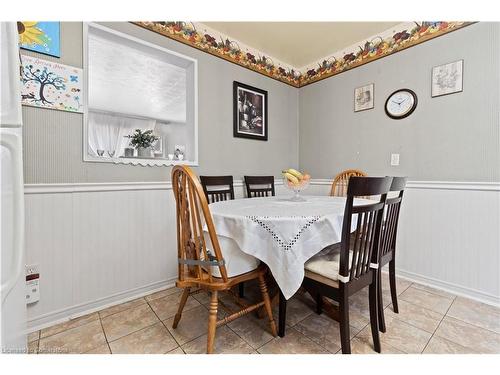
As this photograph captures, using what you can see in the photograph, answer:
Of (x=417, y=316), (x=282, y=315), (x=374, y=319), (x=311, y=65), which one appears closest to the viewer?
(x=374, y=319)

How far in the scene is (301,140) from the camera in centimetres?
319

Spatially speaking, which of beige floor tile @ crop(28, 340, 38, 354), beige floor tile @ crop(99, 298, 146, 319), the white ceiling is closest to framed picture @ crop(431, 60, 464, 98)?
the white ceiling

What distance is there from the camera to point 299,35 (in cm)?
243

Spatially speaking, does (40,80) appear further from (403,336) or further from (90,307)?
(403,336)

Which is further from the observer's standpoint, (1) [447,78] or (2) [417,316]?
(1) [447,78]

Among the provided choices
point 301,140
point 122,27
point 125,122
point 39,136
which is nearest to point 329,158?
point 301,140

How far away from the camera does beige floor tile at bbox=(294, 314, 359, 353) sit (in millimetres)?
1304

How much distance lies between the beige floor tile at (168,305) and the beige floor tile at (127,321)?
1.8 inches

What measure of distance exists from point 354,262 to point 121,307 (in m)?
1.67

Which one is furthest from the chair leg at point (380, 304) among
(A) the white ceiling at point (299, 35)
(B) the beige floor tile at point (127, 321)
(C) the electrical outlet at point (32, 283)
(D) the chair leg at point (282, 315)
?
(A) the white ceiling at point (299, 35)

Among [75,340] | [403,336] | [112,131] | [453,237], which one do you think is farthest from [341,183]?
[112,131]

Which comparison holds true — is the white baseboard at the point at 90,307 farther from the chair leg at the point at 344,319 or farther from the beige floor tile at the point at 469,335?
the beige floor tile at the point at 469,335

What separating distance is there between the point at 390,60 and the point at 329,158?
1141 millimetres
